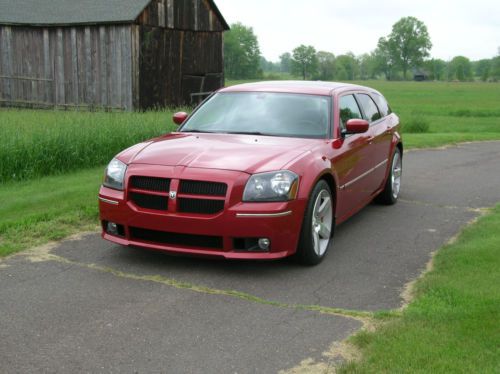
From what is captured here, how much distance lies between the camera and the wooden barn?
74.0 feet

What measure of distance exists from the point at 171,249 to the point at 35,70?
21560mm

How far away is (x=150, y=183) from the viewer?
17.9ft

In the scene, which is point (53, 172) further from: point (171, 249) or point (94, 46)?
point (94, 46)

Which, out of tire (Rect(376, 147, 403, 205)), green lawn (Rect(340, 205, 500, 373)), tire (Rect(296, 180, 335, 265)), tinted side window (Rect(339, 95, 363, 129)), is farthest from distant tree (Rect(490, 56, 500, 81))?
green lawn (Rect(340, 205, 500, 373))

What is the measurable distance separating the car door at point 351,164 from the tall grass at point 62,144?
514 cm

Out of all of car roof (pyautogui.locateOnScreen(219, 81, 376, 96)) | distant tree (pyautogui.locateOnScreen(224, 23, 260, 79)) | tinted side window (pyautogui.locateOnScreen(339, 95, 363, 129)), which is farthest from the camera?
distant tree (pyautogui.locateOnScreen(224, 23, 260, 79))

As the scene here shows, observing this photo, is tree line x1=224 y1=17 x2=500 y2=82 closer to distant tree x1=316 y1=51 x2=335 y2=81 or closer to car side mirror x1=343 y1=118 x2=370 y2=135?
distant tree x1=316 y1=51 x2=335 y2=81

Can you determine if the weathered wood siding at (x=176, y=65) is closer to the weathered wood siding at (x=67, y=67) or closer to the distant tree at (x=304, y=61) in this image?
the weathered wood siding at (x=67, y=67)

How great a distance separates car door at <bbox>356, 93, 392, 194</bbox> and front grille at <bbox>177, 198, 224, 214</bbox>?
2.73 meters

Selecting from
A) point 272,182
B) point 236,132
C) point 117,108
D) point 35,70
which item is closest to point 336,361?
point 272,182

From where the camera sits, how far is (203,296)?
16.0ft

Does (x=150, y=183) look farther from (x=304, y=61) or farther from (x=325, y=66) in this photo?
(x=325, y=66)

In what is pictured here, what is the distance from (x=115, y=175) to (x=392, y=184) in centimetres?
433

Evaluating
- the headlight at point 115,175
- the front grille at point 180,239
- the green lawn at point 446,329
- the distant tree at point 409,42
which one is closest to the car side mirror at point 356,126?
the green lawn at point 446,329
